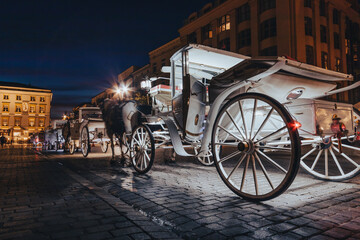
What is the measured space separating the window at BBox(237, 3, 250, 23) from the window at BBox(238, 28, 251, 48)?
1462mm

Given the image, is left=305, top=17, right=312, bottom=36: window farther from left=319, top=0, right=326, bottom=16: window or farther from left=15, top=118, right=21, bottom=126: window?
left=15, top=118, right=21, bottom=126: window

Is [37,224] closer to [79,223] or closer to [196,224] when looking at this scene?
[79,223]

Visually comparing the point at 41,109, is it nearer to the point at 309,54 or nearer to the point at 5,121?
the point at 5,121

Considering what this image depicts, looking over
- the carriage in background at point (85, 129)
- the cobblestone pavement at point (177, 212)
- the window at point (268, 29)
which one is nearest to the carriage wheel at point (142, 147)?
the cobblestone pavement at point (177, 212)

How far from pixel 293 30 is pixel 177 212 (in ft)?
83.3

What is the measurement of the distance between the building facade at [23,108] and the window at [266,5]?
73.2 m

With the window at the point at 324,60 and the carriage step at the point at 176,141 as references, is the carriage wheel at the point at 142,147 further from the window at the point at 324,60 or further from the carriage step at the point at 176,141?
the window at the point at 324,60

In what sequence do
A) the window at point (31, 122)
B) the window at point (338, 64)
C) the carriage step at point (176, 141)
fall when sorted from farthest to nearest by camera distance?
1. the window at point (31, 122)
2. the window at point (338, 64)
3. the carriage step at point (176, 141)

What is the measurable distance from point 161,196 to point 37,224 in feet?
5.53

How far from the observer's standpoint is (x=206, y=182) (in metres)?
4.92

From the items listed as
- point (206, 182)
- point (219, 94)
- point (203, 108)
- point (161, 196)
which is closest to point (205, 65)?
point (203, 108)

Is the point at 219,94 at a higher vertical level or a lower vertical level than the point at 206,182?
higher

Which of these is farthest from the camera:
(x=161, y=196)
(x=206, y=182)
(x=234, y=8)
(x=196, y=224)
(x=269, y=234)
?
(x=234, y=8)

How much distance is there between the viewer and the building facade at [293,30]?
24.0 meters
